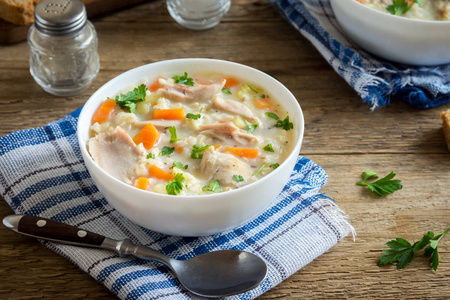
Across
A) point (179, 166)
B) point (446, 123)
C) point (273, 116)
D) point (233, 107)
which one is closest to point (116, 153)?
point (179, 166)

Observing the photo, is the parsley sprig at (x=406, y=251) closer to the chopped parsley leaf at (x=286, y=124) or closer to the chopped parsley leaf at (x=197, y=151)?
the chopped parsley leaf at (x=286, y=124)

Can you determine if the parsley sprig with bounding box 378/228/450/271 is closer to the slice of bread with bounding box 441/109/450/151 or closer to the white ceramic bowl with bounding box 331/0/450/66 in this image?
the slice of bread with bounding box 441/109/450/151

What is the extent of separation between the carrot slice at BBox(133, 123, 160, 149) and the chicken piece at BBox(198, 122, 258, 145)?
0.73 ft

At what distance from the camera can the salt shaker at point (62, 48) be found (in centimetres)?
327

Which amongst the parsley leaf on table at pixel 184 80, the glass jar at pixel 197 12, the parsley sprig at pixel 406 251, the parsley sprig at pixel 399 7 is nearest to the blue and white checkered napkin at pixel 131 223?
the parsley sprig at pixel 406 251

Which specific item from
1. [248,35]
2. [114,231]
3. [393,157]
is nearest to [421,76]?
[393,157]

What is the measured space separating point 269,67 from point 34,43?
58.8 inches

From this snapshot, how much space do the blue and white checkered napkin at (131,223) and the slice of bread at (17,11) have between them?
109 cm

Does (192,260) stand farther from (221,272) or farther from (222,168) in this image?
(222,168)

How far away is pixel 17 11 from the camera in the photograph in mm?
3674

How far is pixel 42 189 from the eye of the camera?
2707 mm

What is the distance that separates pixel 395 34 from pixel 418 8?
32 centimetres

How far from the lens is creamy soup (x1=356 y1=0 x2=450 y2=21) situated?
354cm

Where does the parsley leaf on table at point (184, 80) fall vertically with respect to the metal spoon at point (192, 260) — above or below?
above
